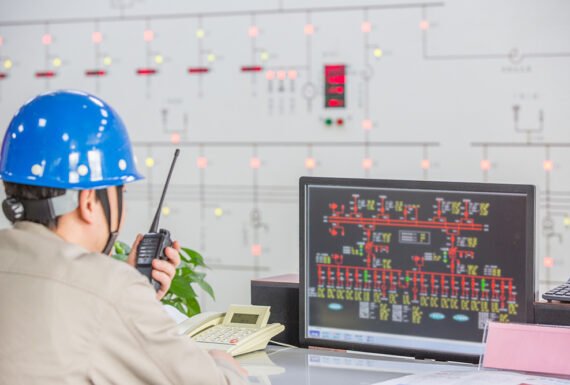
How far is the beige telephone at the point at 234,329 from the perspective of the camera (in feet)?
7.06

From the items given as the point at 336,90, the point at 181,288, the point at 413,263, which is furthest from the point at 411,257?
the point at 336,90

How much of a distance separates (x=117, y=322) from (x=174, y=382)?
15 cm

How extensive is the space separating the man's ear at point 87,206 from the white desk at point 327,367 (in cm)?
52

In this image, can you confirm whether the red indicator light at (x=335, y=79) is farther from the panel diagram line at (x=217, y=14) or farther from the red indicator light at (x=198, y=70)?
the red indicator light at (x=198, y=70)

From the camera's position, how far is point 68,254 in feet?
4.99

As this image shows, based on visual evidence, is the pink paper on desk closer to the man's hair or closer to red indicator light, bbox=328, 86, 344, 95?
the man's hair

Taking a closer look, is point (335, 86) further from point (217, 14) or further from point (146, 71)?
point (146, 71)

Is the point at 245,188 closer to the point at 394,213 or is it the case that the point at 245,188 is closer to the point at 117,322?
the point at 394,213

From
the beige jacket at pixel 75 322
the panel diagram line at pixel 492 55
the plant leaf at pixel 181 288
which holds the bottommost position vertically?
the plant leaf at pixel 181 288

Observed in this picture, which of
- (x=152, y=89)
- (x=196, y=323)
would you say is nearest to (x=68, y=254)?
(x=196, y=323)

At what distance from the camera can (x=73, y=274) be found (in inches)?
58.7

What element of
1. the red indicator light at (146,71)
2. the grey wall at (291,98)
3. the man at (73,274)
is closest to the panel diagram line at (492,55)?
the grey wall at (291,98)

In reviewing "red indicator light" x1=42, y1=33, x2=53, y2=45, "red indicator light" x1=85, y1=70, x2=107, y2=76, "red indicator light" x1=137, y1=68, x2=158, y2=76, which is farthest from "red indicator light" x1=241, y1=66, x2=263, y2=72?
"red indicator light" x1=42, y1=33, x2=53, y2=45

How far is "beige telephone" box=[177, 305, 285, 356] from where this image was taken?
7.06 ft
